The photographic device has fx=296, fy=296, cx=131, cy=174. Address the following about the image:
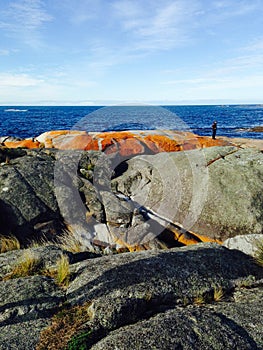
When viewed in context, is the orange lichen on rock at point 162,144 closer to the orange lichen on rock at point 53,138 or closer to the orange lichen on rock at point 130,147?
the orange lichen on rock at point 130,147

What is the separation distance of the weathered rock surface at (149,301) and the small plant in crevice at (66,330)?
0.22 feet

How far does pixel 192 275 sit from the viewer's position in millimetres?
6125

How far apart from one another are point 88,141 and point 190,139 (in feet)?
19.0

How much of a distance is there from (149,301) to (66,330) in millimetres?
1541

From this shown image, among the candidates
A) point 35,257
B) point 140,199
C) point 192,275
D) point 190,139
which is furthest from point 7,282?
point 190,139

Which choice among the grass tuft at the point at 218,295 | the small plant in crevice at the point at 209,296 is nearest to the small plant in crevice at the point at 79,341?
the small plant in crevice at the point at 209,296

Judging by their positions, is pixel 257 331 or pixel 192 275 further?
pixel 192 275

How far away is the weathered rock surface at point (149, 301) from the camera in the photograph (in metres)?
4.39

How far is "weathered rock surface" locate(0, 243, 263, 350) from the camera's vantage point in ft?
14.4

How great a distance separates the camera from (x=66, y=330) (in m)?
4.54

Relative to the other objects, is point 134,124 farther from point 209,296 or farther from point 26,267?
point 209,296

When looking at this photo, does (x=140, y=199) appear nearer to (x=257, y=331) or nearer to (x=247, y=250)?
(x=247, y=250)

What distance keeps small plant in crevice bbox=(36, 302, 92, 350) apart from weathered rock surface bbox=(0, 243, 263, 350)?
7cm

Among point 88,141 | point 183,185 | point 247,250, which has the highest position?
point 88,141
